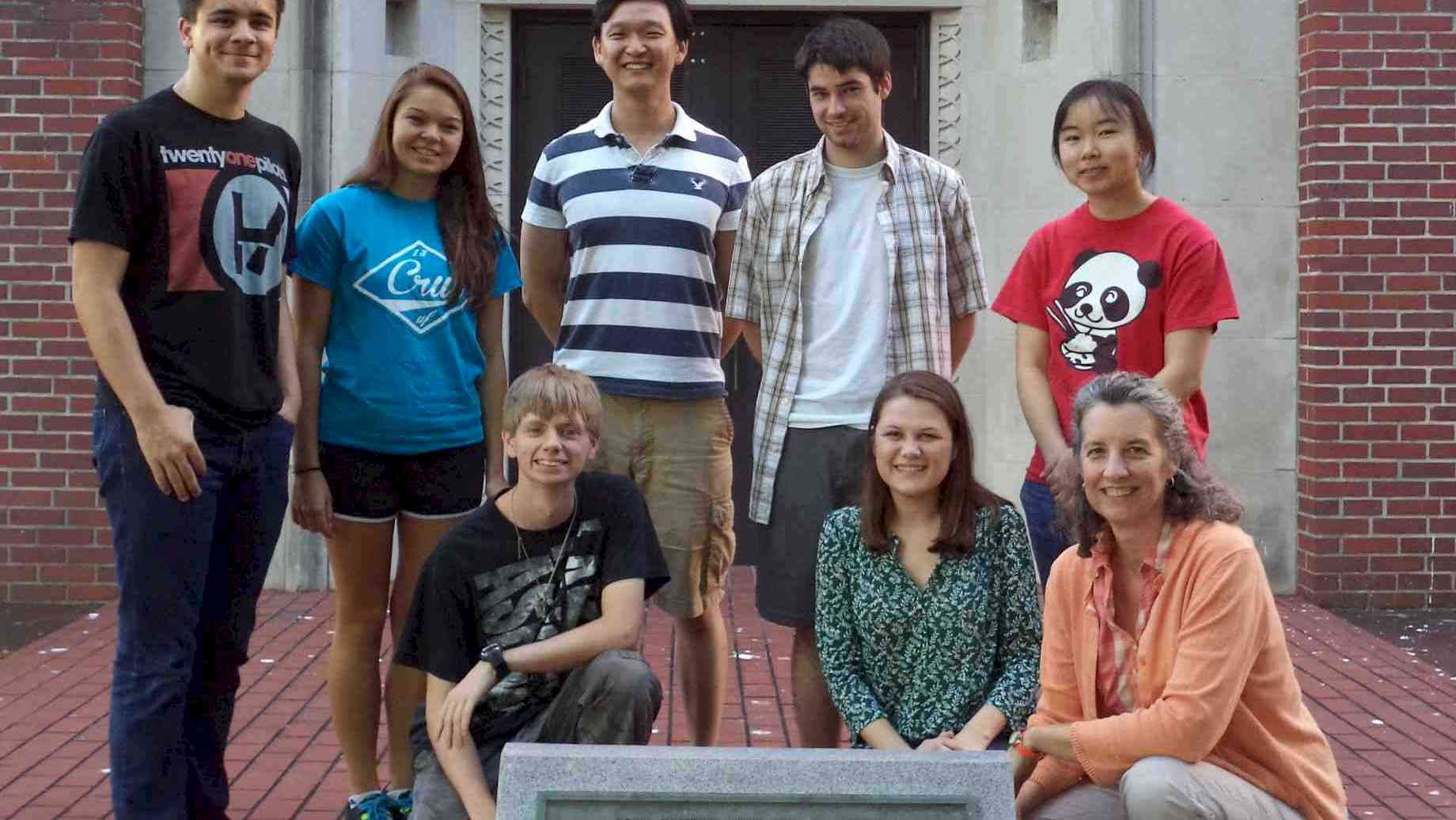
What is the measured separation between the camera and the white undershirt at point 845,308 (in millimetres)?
4500

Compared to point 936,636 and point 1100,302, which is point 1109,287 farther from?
point 936,636

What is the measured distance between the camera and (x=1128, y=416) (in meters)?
3.52

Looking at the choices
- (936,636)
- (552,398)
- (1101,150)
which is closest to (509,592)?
(552,398)

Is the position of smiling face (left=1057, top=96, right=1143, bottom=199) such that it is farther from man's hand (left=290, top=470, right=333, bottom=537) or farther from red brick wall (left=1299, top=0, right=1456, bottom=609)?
red brick wall (left=1299, top=0, right=1456, bottom=609)

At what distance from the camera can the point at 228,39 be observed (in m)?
3.97

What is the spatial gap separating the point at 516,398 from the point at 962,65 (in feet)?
16.6

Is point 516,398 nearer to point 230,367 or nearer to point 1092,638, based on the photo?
point 230,367

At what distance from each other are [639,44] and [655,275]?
0.61 m

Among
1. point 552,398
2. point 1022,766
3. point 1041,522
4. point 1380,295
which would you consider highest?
point 1380,295

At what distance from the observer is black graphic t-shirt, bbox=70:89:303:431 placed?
12.7 ft

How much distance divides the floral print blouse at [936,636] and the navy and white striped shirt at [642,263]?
876 mm

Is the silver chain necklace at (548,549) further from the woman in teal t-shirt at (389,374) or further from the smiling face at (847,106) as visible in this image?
the smiling face at (847,106)

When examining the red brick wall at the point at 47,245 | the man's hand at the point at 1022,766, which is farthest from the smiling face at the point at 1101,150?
the red brick wall at the point at 47,245

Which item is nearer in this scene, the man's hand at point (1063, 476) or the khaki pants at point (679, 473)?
the man's hand at point (1063, 476)
